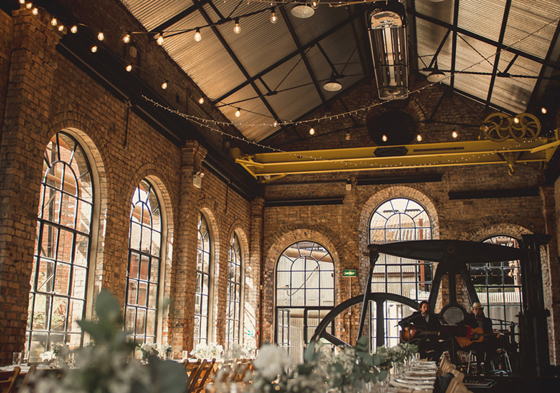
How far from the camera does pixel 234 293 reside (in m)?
14.7

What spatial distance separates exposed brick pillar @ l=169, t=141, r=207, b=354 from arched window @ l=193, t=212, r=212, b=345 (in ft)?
3.55

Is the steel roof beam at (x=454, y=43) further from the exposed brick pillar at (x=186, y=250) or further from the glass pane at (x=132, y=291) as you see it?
the glass pane at (x=132, y=291)

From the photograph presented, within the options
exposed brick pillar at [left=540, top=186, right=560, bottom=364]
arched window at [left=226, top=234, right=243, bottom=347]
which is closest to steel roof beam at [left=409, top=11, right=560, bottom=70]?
exposed brick pillar at [left=540, top=186, right=560, bottom=364]

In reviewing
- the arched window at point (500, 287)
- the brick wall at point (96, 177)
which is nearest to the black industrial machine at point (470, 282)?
the brick wall at point (96, 177)

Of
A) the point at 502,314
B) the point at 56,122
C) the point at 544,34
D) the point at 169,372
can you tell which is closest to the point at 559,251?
the point at 502,314

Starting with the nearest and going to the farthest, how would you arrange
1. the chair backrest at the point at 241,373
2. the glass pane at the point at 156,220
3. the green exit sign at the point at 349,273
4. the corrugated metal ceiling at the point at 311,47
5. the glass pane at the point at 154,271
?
the chair backrest at the point at 241,373 < the corrugated metal ceiling at the point at 311,47 < the glass pane at the point at 154,271 < the glass pane at the point at 156,220 < the green exit sign at the point at 349,273

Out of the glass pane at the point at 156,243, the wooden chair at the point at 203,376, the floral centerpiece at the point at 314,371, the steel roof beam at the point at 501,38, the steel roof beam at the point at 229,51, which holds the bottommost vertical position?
the wooden chair at the point at 203,376

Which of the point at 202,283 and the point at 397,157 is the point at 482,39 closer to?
the point at 397,157

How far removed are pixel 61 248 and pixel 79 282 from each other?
628mm

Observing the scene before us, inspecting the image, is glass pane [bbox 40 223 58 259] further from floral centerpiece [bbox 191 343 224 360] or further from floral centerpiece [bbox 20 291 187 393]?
floral centerpiece [bbox 20 291 187 393]

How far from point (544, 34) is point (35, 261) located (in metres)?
9.39

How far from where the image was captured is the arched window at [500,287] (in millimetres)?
14062

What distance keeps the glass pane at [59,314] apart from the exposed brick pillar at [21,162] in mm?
1266

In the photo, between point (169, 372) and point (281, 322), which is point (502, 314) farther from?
point (169, 372)
